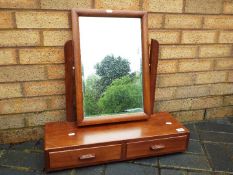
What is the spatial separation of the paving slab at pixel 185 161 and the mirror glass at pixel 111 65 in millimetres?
444

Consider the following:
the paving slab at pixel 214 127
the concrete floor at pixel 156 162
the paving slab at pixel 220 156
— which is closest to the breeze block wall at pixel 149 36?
the paving slab at pixel 214 127

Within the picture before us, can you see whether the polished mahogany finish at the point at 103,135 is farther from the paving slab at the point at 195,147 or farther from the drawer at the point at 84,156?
the paving slab at the point at 195,147

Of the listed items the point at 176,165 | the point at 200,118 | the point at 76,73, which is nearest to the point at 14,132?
the point at 76,73

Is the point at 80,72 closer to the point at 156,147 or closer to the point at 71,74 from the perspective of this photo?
the point at 71,74

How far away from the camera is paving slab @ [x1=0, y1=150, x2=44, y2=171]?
1860 mm

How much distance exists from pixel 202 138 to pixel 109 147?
975 millimetres

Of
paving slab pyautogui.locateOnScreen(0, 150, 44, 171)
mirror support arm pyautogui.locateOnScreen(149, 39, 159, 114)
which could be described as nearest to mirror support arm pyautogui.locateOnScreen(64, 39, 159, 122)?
mirror support arm pyautogui.locateOnScreen(149, 39, 159, 114)

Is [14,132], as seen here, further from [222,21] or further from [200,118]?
[222,21]

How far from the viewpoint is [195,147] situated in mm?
2156

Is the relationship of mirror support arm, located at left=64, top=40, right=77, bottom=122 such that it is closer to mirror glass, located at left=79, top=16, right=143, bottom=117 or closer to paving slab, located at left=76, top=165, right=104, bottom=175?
mirror glass, located at left=79, top=16, right=143, bottom=117

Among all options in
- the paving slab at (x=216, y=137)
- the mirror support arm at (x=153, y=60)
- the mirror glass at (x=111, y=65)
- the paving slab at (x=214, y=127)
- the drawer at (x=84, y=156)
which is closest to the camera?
the drawer at (x=84, y=156)

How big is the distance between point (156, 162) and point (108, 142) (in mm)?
431

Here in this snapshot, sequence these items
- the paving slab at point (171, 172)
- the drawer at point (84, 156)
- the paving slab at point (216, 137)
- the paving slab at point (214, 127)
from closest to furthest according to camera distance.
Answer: the drawer at point (84, 156) < the paving slab at point (171, 172) < the paving slab at point (216, 137) < the paving slab at point (214, 127)

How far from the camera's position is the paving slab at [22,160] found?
186 centimetres
